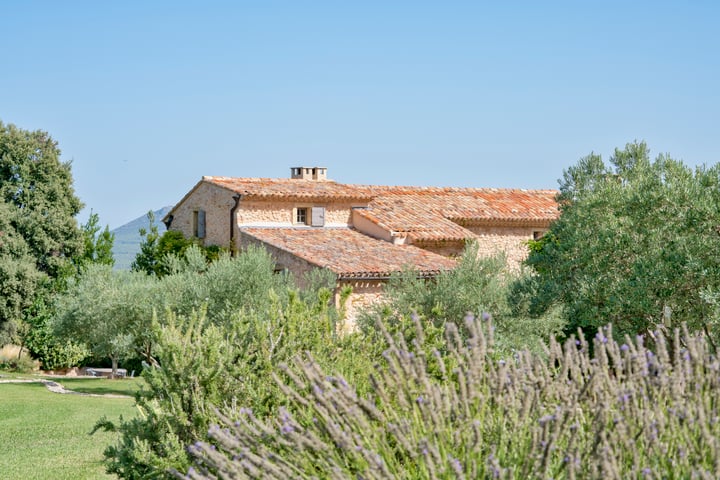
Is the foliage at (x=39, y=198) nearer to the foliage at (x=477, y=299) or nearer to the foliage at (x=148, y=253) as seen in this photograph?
the foliage at (x=148, y=253)

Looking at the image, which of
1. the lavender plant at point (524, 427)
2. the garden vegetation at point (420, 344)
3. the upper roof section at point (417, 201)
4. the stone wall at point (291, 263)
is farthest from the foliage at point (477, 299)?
the lavender plant at point (524, 427)

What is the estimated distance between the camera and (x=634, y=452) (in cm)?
412

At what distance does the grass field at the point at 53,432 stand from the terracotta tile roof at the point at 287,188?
8254 millimetres

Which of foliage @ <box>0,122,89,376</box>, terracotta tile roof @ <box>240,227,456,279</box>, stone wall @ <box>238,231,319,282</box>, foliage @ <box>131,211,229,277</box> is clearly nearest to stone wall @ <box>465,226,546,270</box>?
terracotta tile roof @ <box>240,227,456,279</box>

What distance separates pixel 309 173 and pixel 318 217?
186 inches

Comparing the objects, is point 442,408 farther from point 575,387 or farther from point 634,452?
point 634,452

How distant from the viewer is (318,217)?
3319 cm

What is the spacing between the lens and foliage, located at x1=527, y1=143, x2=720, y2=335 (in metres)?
15.6

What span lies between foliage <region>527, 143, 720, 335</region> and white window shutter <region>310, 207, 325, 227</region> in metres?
12.5

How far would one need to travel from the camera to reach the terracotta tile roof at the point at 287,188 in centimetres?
3238

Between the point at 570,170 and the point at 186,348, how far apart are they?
1916 cm

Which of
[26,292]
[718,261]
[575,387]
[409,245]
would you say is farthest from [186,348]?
[26,292]

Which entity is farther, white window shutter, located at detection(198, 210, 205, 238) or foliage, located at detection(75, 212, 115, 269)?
foliage, located at detection(75, 212, 115, 269)

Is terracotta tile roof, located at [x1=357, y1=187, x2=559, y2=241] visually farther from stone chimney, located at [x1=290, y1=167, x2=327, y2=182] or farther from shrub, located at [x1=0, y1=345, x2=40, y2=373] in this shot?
shrub, located at [x1=0, y1=345, x2=40, y2=373]
